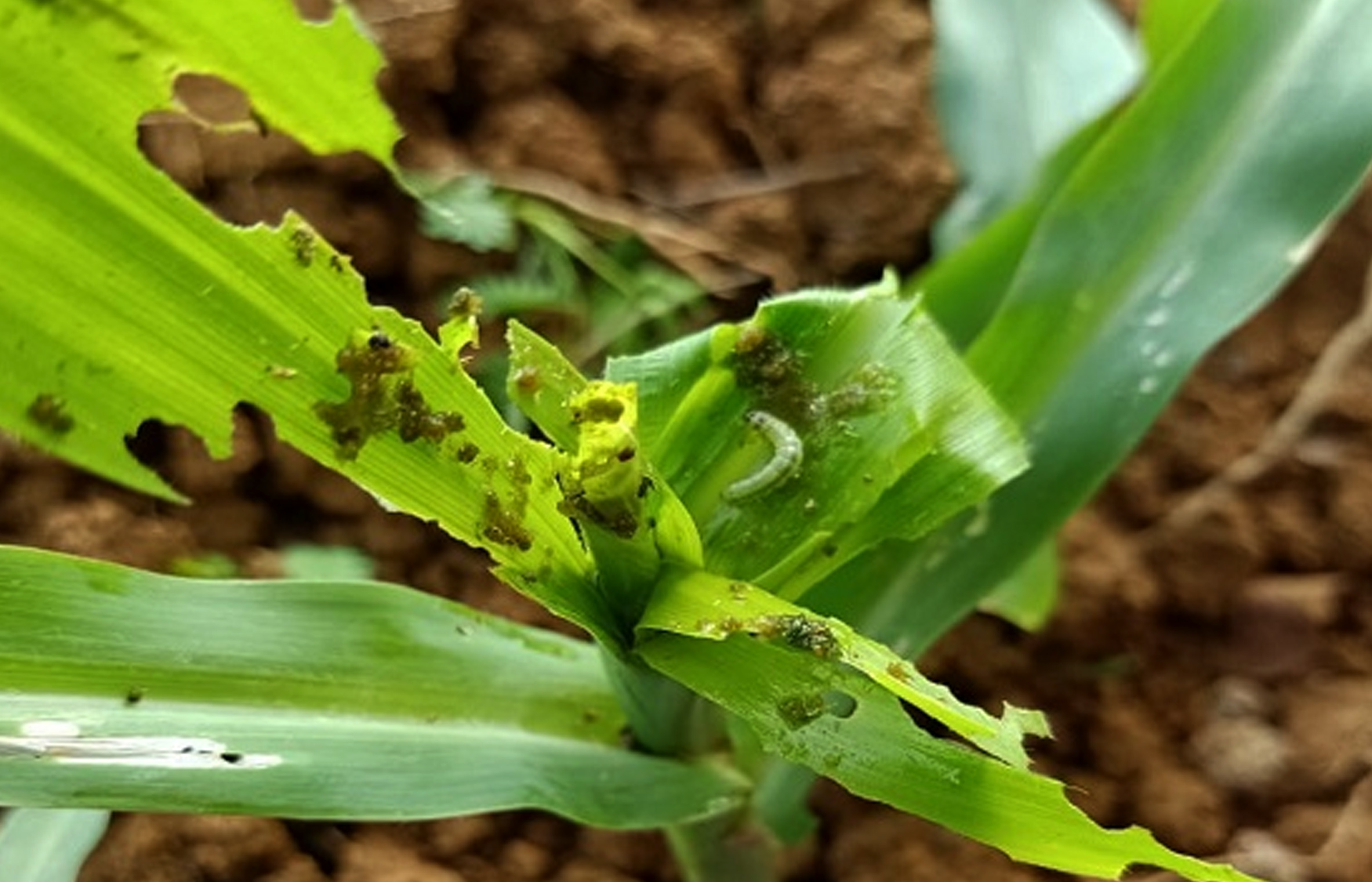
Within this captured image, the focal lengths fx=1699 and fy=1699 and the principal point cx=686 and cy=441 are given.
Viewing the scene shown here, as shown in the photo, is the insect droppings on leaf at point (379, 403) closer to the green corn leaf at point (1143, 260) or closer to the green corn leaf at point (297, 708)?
the green corn leaf at point (297, 708)

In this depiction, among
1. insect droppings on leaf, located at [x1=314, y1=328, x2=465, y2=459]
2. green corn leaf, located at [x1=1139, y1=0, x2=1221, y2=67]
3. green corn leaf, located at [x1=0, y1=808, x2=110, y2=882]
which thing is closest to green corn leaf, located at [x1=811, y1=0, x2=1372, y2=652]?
green corn leaf, located at [x1=1139, y1=0, x2=1221, y2=67]

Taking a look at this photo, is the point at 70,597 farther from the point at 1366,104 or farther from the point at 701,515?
the point at 1366,104

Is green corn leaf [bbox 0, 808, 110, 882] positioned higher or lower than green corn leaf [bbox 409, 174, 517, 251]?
lower

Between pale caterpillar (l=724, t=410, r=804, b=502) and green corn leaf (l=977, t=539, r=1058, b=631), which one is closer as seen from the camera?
pale caterpillar (l=724, t=410, r=804, b=502)

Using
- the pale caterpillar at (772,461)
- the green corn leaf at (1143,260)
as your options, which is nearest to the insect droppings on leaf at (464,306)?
the pale caterpillar at (772,461)

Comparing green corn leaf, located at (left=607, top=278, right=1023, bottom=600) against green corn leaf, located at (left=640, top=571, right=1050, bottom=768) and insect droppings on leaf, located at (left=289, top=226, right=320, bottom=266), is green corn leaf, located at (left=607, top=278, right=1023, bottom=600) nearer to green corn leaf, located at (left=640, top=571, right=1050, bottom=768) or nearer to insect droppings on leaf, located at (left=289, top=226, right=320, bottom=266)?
green corn leaf, located at (left=640, top=571, right=1050, bottom=768)

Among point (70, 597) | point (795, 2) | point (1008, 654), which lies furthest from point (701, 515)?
point (795, 2)
